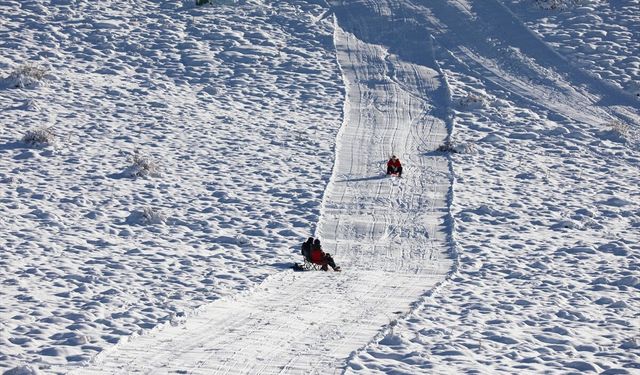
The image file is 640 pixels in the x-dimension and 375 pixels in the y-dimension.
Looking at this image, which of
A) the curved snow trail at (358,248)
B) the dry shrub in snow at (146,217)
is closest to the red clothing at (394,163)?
the curved snow trail at (358,248)

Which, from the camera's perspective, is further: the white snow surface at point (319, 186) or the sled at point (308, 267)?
the sled at point (308, 267)

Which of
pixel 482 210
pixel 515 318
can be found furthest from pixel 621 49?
pixel 515 318

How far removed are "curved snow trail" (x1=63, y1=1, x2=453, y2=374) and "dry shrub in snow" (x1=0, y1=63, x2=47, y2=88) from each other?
9014 millimetres

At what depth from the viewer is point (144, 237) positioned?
17734mm

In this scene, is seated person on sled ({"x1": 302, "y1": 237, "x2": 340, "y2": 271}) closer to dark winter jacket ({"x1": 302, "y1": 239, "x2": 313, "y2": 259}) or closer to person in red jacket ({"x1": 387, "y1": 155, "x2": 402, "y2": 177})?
dark winter jacket ({"x1": 302, "y1": 239, "x2": 313, "y2": 259})

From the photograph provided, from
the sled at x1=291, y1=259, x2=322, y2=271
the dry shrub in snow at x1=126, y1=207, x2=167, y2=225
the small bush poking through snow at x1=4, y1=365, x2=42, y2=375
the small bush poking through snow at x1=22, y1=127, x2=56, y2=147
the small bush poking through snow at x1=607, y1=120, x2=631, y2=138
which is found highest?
the small bush poking through snow at x1=607, y1=120, x2=631, y2=138

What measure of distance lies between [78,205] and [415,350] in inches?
369

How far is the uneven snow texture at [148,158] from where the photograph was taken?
1434 cm

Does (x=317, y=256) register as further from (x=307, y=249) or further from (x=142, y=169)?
(x=142, y=169)

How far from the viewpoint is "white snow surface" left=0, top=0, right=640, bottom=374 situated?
12875mm

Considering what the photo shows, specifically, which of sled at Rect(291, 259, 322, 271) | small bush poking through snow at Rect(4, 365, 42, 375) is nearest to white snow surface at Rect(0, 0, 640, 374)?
small bush poking through snow at Rect(4, 365, 42, 375)

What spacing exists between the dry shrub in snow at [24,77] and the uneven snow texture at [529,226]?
1221 cm

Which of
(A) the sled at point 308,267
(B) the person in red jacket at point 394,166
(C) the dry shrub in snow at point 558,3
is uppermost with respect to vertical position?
(C) the dry shrub in snow at point 558,3

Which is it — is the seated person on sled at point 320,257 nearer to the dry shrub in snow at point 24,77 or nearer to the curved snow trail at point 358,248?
the curved snow trail at point 358,248
